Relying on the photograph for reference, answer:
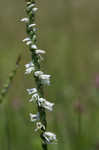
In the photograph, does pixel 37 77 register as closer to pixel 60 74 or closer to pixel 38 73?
pixel 38 73

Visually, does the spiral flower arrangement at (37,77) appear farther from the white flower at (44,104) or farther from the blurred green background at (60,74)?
the blurred green background at (60,74)

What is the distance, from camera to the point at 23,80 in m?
7.01

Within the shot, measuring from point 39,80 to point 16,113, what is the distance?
136 inches

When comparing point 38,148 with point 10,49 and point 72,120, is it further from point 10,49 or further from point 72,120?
point 10,49

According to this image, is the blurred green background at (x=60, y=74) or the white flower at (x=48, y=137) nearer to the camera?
the white flower at (x=48, y=137)

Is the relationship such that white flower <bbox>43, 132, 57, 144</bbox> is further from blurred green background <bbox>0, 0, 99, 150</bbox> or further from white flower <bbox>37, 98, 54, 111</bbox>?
blurred green background <bbox>0, 0, 99, 150</bbox>

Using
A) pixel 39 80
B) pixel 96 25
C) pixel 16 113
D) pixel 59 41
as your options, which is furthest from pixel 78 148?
pixel 96 25

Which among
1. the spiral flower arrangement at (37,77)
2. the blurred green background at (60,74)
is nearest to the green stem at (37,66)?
the spiral flower arrangement at (37,77)

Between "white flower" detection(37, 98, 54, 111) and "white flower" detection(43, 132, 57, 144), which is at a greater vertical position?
"white flower" detection(37, 98, 54, 111)

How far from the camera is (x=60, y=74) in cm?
657

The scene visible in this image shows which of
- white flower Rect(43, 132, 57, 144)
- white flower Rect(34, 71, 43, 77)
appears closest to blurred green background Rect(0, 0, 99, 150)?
white flower Rect(43, 132, 57, 144)

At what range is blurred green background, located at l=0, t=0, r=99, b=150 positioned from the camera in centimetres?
439

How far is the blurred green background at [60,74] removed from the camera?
4.39m

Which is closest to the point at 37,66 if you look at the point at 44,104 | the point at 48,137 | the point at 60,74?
the point at 44,104
